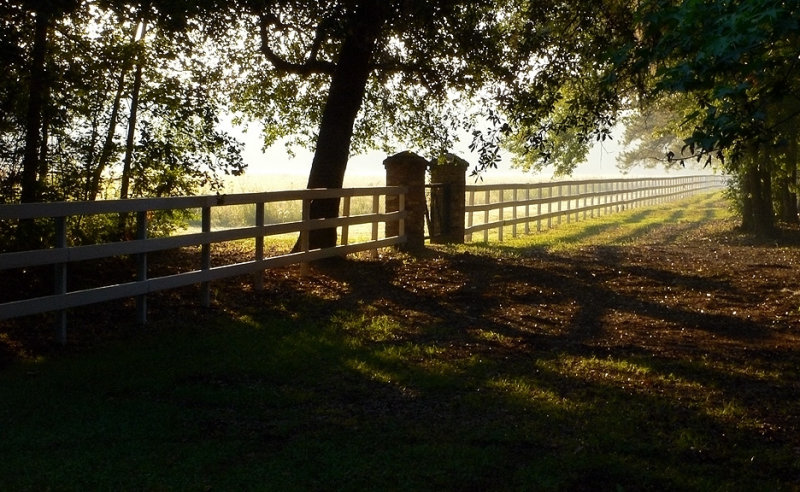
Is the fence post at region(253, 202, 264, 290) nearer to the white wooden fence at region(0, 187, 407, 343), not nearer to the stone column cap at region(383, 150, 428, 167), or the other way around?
the white wooden fence at region(0, 187, 407, 343)

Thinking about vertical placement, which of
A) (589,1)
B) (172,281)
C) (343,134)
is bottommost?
(172,281)

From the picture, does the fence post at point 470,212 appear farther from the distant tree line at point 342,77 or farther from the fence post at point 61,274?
the fence post at point 61,274

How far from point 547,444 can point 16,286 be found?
7230mm

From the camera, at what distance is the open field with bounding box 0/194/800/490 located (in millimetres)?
5309

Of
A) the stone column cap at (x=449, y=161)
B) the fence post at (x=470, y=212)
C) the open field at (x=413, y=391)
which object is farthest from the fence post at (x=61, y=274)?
the fence post at (x=470, y=212)

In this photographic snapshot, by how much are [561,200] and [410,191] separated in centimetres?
1264

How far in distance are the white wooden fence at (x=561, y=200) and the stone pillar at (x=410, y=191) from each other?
10.5 feet

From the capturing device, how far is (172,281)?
983 centimetres

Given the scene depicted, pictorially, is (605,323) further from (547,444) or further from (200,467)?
(200,467)

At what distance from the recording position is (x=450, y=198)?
19.6m

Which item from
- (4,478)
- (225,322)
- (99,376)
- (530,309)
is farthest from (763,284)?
(4,478)

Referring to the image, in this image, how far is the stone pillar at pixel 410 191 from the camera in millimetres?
16969

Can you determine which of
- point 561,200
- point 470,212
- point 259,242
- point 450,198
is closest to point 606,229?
point 561,200

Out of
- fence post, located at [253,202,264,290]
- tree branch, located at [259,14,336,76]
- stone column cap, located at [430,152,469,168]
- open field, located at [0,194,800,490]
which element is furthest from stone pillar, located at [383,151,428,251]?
fence post, located at [253,202,264,290]
